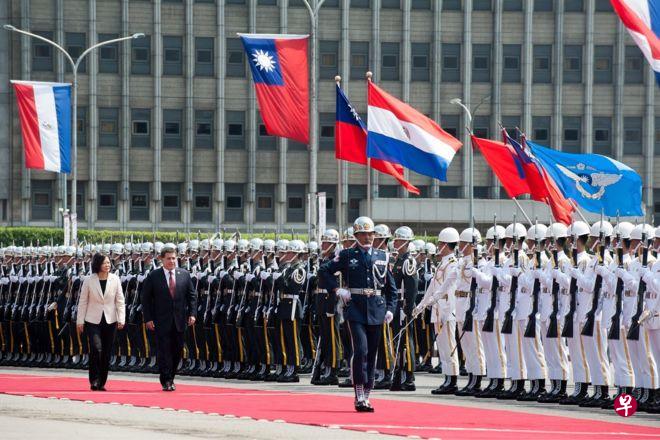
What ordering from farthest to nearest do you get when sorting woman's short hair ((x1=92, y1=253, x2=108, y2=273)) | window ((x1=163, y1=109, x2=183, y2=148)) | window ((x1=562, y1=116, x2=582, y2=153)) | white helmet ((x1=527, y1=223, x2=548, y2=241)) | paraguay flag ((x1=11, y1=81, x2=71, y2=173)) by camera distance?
1. window ((x1=562, y1=116, x2=582, y2=153))
2. window ((x1=163, y1=109, x2=183, y2=148))
3. paraguay flag ((x1=11, y1=81, x2=71, y2=173))
4. woman's short hair ((x1=92, y1=253, x2=108, y2=273))
5. white helmet ((x1=527, y1=223, x2=548, y2=241))

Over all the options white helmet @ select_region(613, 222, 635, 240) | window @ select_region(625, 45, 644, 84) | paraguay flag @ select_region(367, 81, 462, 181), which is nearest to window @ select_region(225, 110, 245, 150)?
window @ select_region(625, 45, 644, 84)

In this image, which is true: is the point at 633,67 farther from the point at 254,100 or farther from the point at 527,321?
the point at 527,321

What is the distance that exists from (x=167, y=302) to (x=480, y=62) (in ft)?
184

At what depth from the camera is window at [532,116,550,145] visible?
76.0m

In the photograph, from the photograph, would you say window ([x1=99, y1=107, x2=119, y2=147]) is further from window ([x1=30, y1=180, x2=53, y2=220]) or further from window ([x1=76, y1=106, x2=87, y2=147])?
window ([x1=30, y1=180, x2=53, y2=220])

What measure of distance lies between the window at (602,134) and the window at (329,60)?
40.8 ft

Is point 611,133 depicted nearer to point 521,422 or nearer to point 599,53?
point 599,53

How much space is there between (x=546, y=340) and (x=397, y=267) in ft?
9.10

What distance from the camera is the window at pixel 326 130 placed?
75000mm

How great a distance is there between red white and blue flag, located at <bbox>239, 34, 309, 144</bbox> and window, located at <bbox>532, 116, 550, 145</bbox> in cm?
4547

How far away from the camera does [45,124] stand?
40.6 m

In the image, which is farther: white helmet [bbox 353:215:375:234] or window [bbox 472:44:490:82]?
window [bbox 472:44:490:82]

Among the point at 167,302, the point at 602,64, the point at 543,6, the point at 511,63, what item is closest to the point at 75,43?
the point at 511,63

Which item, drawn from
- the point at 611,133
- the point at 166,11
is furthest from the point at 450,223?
the point at 166,11
